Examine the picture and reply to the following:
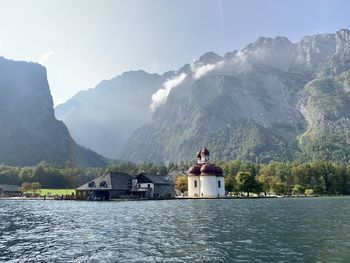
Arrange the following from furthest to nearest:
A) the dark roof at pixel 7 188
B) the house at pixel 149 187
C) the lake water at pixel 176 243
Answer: the dark roof at pixel 7 188, the house at pixel 149 187, the lake water at pixel 176 243

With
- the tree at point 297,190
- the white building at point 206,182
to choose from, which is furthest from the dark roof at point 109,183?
the tree at point 297,190

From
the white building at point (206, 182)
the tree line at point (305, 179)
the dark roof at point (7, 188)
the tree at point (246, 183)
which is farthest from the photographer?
the tree line at point (305, 179)

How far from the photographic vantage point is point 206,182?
142 m

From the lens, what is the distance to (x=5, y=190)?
16212 centimetres

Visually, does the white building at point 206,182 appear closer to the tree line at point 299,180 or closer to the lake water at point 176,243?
the tree line at point 299,180

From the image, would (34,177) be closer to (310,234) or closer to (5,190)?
(5,190)

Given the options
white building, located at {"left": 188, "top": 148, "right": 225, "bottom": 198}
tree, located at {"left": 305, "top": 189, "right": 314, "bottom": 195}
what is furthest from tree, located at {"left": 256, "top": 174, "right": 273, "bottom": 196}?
white building, located at {"left": 188, "top": 148, "right": 225, "bottom": 198}

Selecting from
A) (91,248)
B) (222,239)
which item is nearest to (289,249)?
(222,239)

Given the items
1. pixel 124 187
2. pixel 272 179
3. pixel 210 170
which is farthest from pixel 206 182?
pixel 272 179

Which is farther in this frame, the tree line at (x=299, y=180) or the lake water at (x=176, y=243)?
the tree line at (x=299, y=180)

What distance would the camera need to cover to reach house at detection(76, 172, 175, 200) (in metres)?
117

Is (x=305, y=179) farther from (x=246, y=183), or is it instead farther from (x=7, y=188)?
(x=7, y=188)

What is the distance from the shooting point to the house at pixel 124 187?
4616 inches

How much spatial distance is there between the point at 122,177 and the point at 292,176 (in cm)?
8994
